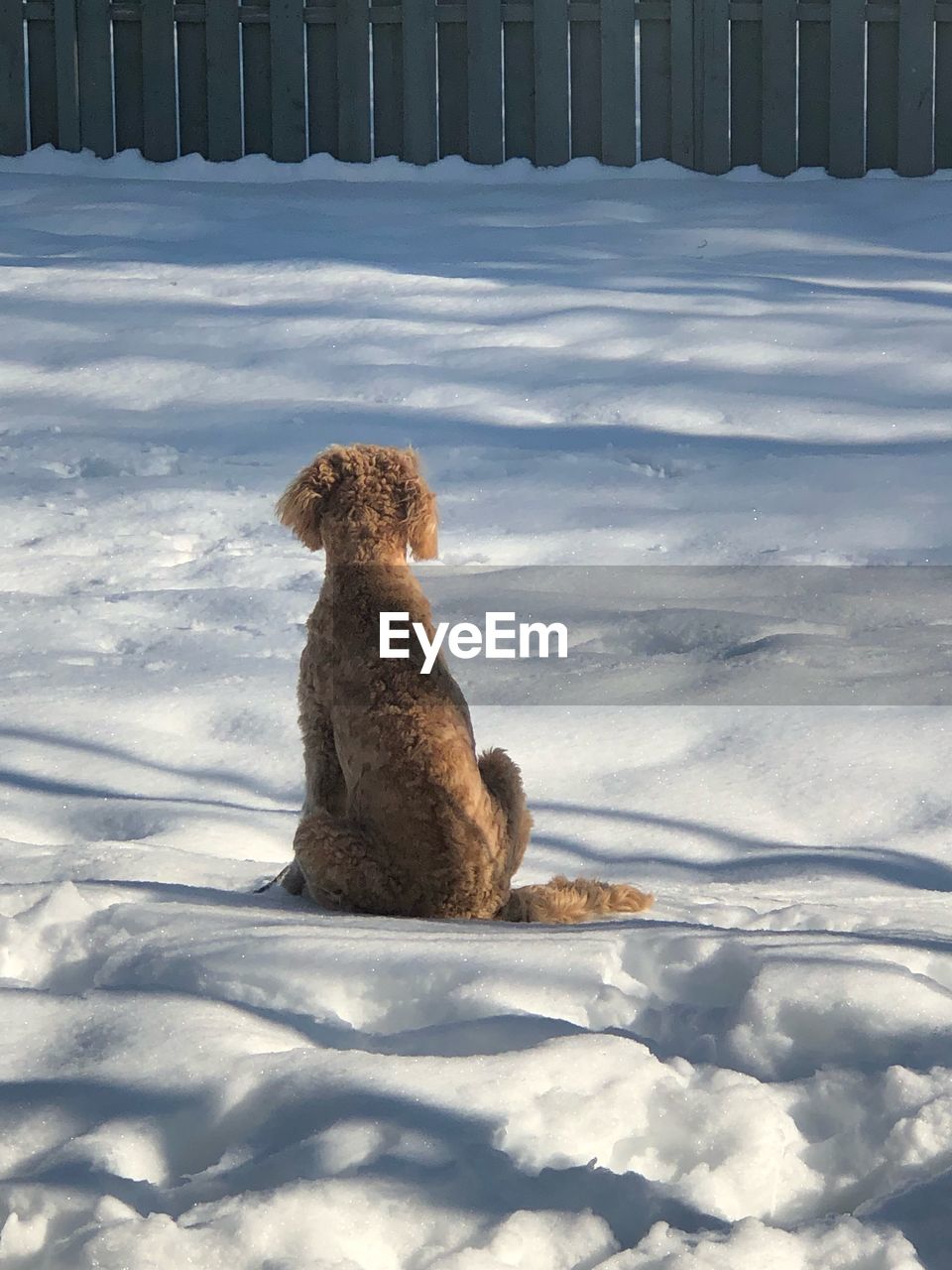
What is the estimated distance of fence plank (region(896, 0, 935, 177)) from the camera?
902cm

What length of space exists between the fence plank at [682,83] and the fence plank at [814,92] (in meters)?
0.68

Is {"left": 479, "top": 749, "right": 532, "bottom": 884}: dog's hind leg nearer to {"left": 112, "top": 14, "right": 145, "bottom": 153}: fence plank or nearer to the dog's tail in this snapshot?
the dog's tail

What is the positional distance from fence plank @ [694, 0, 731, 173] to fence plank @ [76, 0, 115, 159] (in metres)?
3.72

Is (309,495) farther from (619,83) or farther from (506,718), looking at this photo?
(619,83)

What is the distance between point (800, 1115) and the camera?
2.00 metres

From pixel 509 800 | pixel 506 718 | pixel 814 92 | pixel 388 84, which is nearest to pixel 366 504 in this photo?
pixel 509 800

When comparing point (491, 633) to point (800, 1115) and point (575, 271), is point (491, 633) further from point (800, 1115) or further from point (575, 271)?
point (575, 271)

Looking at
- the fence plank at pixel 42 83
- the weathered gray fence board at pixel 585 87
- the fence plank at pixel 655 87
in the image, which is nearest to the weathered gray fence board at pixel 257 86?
the fence plank at pixel 42 83

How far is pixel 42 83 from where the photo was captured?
9.41 meters

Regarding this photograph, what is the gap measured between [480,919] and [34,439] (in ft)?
12.9

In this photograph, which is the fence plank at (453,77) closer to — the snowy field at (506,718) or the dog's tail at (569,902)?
the snowy field at (506,718)

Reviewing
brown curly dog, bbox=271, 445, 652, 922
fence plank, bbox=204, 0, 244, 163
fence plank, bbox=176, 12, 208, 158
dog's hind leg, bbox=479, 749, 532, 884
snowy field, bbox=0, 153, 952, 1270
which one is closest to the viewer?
snowy field, bbox=0, 153, 952, 1270

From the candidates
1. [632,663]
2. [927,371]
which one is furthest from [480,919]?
[927,371]

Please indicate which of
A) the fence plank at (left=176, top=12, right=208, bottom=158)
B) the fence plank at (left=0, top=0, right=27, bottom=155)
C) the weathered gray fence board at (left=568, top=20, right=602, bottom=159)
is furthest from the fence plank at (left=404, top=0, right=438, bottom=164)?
the fence plank at (left=0, top=0, right=27, bottom=155)
